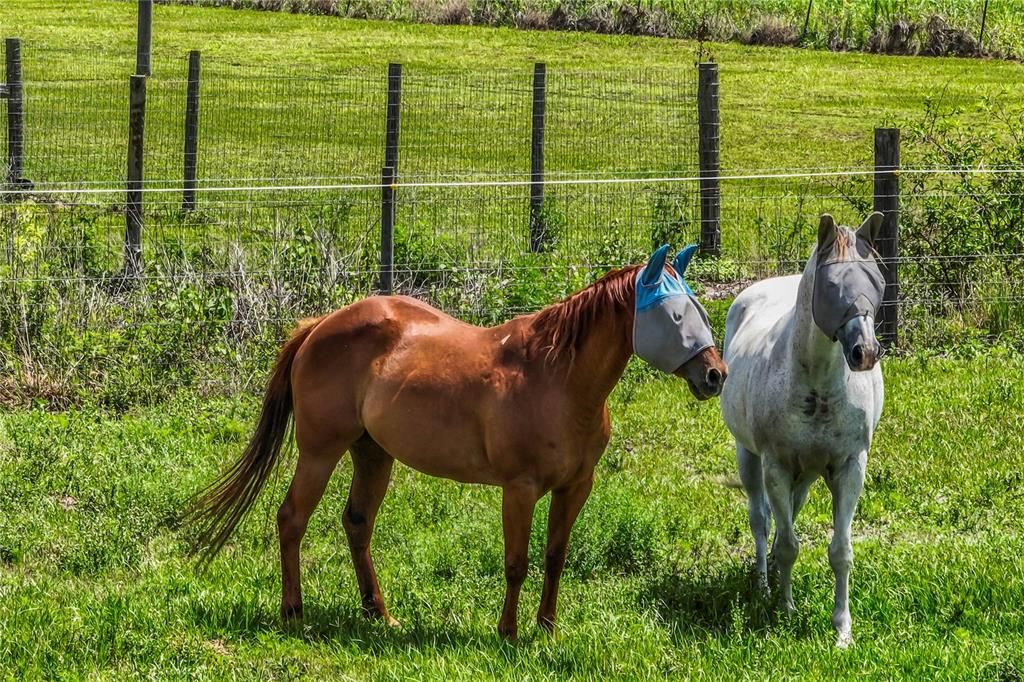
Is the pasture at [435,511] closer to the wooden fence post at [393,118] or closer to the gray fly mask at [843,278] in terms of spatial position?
the wooden fence post at [393,118]

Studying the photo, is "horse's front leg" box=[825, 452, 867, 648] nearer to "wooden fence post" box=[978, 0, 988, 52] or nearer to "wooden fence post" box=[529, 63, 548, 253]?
"wooden fence post" box=[529, 63, 548, 253]

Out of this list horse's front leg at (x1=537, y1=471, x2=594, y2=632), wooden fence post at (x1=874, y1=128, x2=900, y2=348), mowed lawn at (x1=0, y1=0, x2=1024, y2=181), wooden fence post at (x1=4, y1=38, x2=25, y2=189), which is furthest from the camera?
mowed lawn at (x1=0, y1=0, x2=1024, y2=181)

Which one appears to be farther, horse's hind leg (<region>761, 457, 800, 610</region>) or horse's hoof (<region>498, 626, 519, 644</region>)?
horse's hind leg (<region>761, 457, 800, 610</region>)

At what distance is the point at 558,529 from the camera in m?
Result: 6.55

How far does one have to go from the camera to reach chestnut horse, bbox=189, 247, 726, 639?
6.32m

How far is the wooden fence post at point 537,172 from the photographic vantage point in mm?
13844

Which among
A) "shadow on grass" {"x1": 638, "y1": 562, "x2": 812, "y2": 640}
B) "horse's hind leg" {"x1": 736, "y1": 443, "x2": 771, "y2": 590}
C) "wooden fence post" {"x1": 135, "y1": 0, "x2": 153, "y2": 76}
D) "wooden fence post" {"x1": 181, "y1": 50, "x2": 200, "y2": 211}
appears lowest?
"shadow on grass" {"x1": 638, "y1": 562, "x2": 812, "y2": 640}

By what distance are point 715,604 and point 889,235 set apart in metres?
5.88

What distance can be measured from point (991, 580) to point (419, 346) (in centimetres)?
304

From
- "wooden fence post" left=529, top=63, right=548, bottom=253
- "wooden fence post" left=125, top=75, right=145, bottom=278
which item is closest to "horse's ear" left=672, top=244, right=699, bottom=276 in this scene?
"wooden fence post" left=125, top=75, right=145, bottom=278

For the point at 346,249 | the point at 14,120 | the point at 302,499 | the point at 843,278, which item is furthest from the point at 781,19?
the point at 302,499

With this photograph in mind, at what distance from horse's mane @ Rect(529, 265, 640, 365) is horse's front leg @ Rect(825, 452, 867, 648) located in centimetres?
148

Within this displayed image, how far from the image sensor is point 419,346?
22.4 ft

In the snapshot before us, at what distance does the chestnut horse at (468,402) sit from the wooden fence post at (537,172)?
22.1ft
